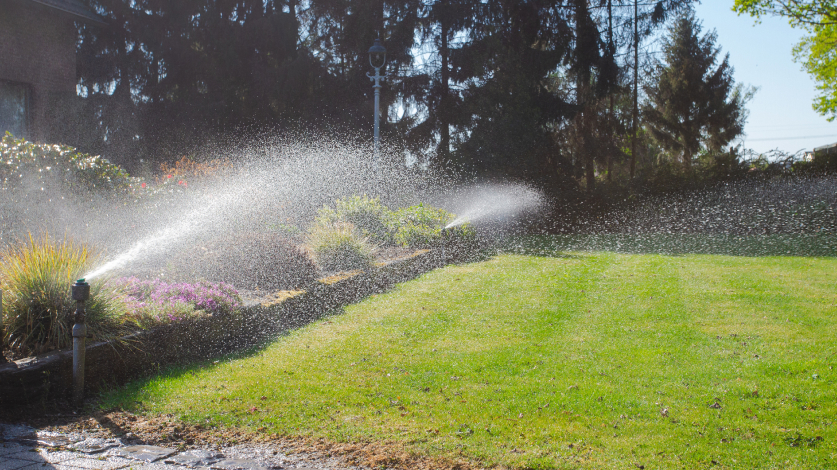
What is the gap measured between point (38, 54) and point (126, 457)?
46.3 ft

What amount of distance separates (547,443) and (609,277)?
228 inches

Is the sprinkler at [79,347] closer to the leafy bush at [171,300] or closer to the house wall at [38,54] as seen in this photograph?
the leafy bush at [171,300]

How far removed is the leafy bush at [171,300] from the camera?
181 inches

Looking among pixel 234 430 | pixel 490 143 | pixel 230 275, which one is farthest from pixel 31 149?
pixel 490 143

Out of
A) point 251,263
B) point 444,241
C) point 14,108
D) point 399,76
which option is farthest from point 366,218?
point 399,76

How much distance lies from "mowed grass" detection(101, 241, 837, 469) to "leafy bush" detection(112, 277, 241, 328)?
1.66ft

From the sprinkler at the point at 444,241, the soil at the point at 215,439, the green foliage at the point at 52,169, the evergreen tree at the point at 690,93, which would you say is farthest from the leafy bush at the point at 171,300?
the evergreen tree at the point at 690,93

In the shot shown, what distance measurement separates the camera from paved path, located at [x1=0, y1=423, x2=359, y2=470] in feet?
9.56

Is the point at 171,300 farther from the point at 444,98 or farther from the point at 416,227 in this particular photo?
the point at 444,98

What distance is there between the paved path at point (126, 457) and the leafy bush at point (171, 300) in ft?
4.49

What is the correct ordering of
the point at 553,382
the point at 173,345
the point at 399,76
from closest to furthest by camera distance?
the point at 553,382 < the point at 173,345 < the point at 399,76

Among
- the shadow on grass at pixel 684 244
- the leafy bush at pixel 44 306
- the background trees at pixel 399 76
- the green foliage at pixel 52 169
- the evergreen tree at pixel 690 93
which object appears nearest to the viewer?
the leafy bush at pixel 44 306

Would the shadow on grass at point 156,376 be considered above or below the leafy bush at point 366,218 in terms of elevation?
below

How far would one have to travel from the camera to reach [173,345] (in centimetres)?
459
